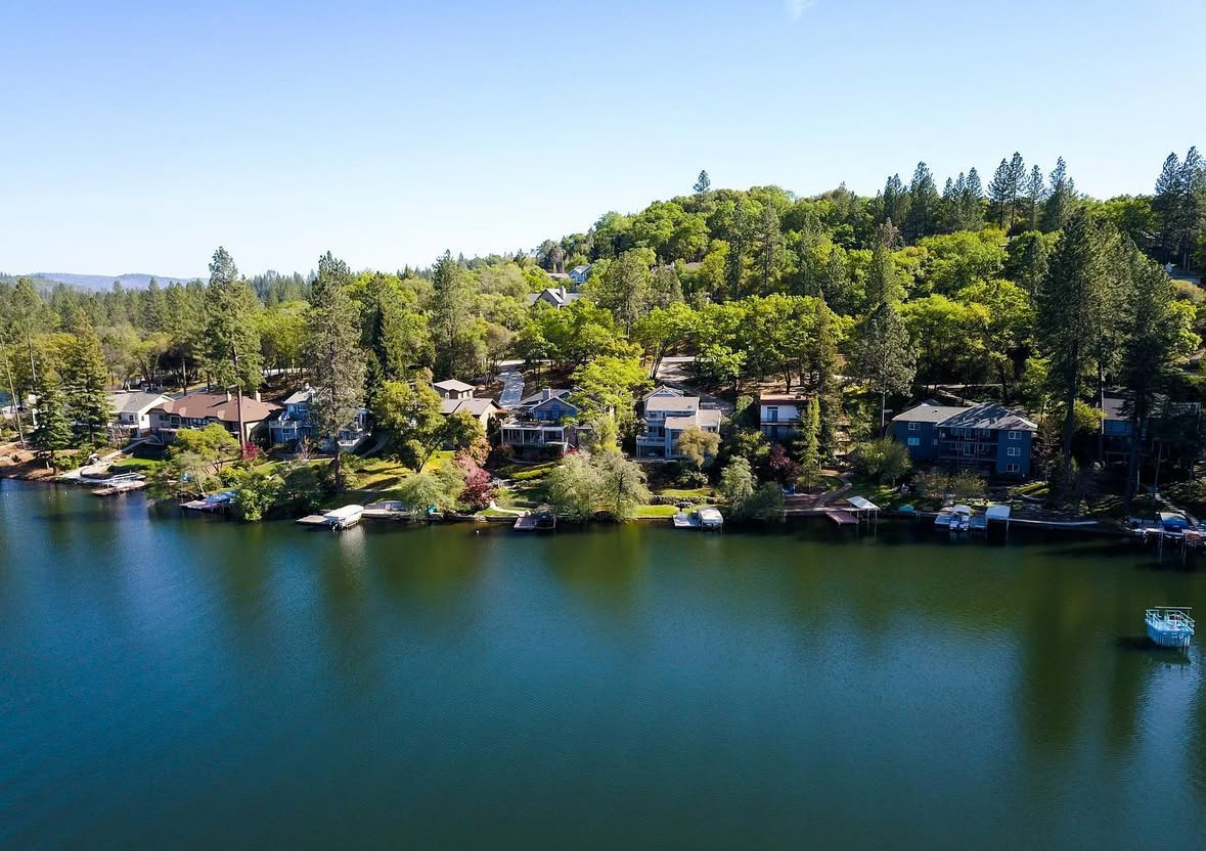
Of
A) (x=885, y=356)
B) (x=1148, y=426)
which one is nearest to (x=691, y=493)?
(x=885, y=356)

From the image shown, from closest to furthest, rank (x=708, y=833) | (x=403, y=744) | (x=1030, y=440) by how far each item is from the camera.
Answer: (x=708, y=833), (x=403, y=744), (x=1030, y=440)

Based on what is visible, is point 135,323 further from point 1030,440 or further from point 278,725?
point 1030,440

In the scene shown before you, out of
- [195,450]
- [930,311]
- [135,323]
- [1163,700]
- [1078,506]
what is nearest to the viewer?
[1163,700]

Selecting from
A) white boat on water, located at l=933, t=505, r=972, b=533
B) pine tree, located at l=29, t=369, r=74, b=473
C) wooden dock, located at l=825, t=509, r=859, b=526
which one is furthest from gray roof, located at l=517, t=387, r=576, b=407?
pine tree, located at l=29, t=369, r=74, b=473

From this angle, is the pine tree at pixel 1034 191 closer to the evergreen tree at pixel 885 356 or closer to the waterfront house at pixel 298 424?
the evergreen tree at pixel 885 356

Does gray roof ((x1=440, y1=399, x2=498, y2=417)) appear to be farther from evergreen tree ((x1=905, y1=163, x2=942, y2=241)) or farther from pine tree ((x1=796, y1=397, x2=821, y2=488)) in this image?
evergreen tree ((x1=905, y1=163, x2=942, y2=241))

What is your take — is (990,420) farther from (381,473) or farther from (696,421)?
(381,473)

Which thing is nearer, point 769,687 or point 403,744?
point 403,744

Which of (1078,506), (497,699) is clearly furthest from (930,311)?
(497,699)
